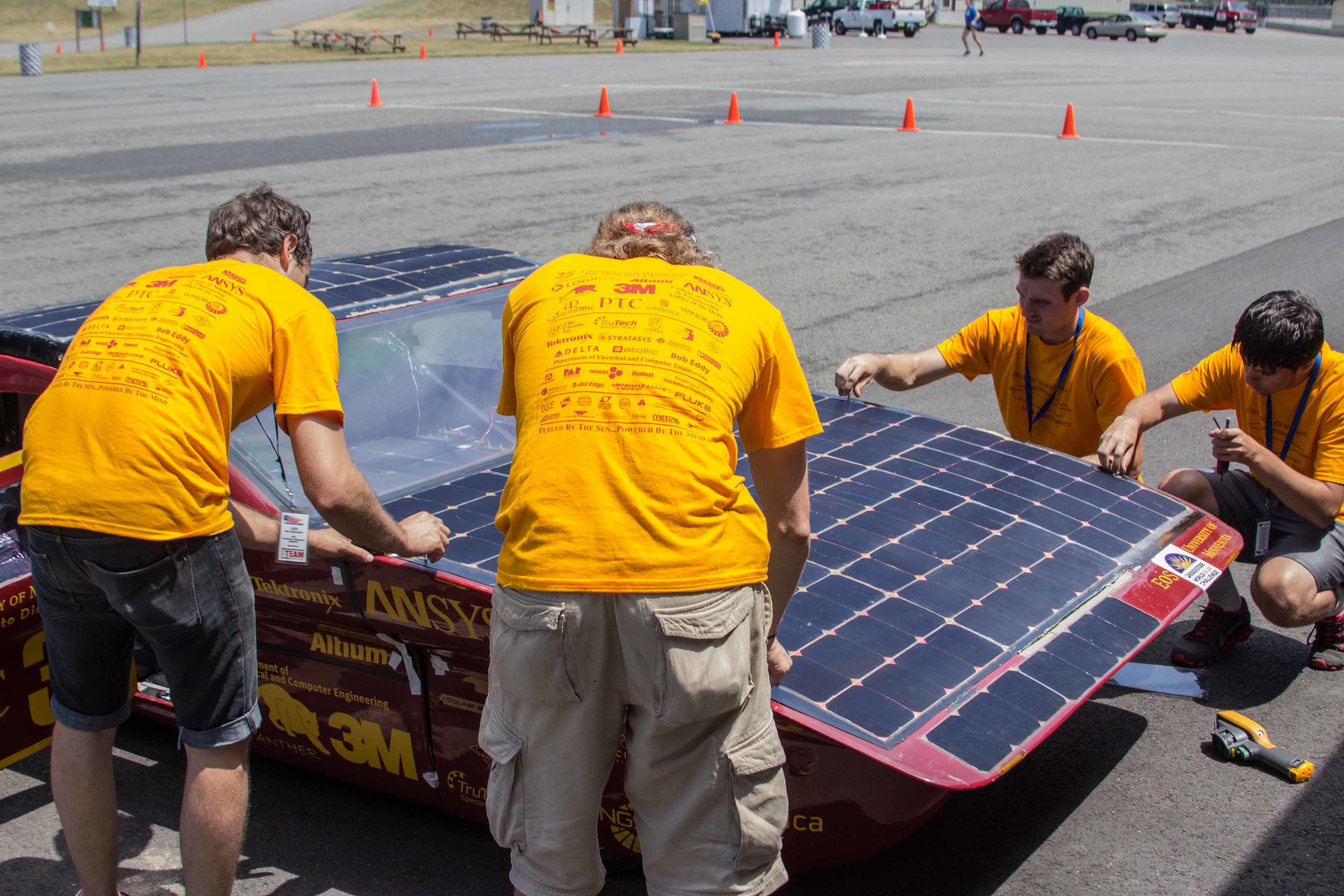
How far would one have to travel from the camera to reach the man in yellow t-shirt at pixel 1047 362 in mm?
3998

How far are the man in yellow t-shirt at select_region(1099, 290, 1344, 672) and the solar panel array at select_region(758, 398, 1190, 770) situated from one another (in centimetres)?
39

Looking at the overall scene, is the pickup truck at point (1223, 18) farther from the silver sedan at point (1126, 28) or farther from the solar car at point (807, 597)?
the solar car at point (807, 597)

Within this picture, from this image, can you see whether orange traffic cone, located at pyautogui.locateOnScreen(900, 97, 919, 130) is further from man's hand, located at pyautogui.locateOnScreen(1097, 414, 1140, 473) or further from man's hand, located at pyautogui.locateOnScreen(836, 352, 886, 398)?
man's hand, located at pyautogui.locateOnScreen(1097, 414, 1140, 473)

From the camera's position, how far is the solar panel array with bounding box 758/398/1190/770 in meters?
2.40

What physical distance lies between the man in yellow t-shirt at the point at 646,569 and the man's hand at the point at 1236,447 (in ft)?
5.91

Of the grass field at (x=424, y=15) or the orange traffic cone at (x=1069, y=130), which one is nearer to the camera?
the orange traffic cone at (x=1069, y=130)

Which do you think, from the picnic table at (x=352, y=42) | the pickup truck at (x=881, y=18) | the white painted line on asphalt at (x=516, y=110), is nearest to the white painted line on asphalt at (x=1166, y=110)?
the white painted line on asphalt at (x=516, y=110)

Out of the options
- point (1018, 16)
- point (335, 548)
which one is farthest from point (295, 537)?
point (1018, 16)

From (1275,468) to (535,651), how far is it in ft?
8.52

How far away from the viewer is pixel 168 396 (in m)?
2.33

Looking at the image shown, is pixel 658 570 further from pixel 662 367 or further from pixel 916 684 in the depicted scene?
pixel 916 684

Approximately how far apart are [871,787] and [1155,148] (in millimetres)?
16031

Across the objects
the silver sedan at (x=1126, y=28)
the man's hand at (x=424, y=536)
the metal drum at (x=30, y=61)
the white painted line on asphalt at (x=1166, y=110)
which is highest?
the silver sedan at (x=1126, y=28)

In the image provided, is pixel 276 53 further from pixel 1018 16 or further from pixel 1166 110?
pixel 1018 16
